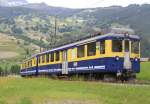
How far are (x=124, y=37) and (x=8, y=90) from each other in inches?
519

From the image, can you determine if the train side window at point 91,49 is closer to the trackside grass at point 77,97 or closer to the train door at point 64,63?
the train door at point 64,63

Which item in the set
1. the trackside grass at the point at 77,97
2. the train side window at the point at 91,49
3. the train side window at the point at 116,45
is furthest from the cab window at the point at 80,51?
the trackside grass at the point at 77,97

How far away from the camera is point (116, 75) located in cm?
3127

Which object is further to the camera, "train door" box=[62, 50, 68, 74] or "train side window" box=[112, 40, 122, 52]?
"train door" box=[62, 50, 68, 74]

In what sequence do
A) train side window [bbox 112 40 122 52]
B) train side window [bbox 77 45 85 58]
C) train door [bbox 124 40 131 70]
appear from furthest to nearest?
train side window [bbox 77 45 85 58], train door [bbox 124 40 131 70], train side window [bbox 112 40 122 52]

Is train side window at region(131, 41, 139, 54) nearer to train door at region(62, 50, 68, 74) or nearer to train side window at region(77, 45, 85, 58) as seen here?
train side window at region(77, 45, 85, 58)

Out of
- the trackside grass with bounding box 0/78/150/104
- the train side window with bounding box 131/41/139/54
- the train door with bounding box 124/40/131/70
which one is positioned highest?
the train side window with bounding box 131/41/139/54

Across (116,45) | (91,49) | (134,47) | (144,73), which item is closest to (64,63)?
(91,49)

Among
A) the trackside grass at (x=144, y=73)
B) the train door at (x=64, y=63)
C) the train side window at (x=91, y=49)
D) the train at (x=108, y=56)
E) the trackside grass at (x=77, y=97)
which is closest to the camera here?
the trackside grass at (x=77, y=97)

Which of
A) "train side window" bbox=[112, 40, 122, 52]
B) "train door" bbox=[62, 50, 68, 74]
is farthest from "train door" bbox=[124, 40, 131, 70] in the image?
"train door" bbox=[62, 50, 68, 74]

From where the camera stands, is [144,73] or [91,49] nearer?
[91,49]

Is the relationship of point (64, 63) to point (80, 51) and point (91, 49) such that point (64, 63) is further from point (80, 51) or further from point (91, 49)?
point (91, 49)

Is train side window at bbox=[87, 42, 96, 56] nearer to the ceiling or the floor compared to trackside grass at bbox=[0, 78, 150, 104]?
nearer to the ceiling

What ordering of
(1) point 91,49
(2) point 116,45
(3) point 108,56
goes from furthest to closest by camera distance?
(1) point 91,49
(2) point 116,45
(3) point 108,56
